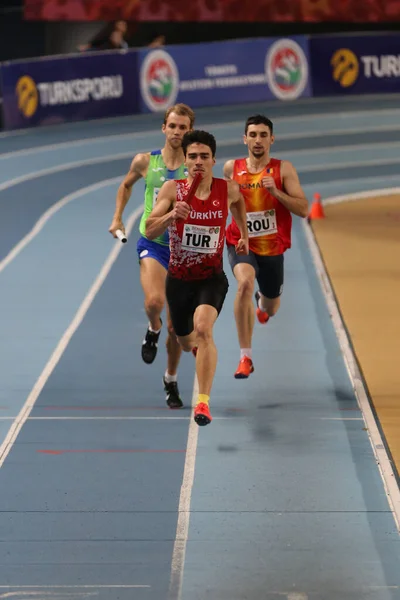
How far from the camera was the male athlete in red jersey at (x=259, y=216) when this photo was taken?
10.3 metres

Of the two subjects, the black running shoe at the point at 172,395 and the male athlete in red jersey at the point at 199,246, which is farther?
the black running shoe at the point at 172,395

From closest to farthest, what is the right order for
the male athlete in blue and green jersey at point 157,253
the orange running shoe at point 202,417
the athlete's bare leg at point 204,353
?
the orange running shoe at point 202,417, the athlete's bare leg at point 204,353, the male athlete in blue and green jersey at point 157,253

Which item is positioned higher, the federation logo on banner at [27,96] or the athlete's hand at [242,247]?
the athlete's hand at [242,247]

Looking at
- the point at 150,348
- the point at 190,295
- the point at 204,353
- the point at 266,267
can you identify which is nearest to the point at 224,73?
the point at 266,267

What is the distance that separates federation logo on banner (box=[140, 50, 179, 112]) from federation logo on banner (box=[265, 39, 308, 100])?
2.34 m

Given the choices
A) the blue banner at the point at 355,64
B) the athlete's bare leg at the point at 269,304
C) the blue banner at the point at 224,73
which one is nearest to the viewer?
the athlete's bare leg at the point at 269,304

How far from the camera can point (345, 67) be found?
97.6ft

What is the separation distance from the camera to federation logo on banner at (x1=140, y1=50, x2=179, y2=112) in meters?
26.9

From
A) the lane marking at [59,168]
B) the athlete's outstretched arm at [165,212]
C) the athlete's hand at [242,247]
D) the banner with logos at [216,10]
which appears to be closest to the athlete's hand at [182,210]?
the athlete's outstretched arm at [165,212]

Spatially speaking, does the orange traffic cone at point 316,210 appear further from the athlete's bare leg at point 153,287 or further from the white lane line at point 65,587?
the white lane line at point 65,587

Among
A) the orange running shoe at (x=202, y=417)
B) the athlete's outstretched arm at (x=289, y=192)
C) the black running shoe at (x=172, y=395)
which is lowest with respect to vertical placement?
the black running shoe at (x=172, y=395)

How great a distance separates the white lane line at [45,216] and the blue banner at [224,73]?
194 inches

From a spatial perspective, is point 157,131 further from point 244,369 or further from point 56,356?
point 244,369

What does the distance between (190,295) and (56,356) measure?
284 cm
